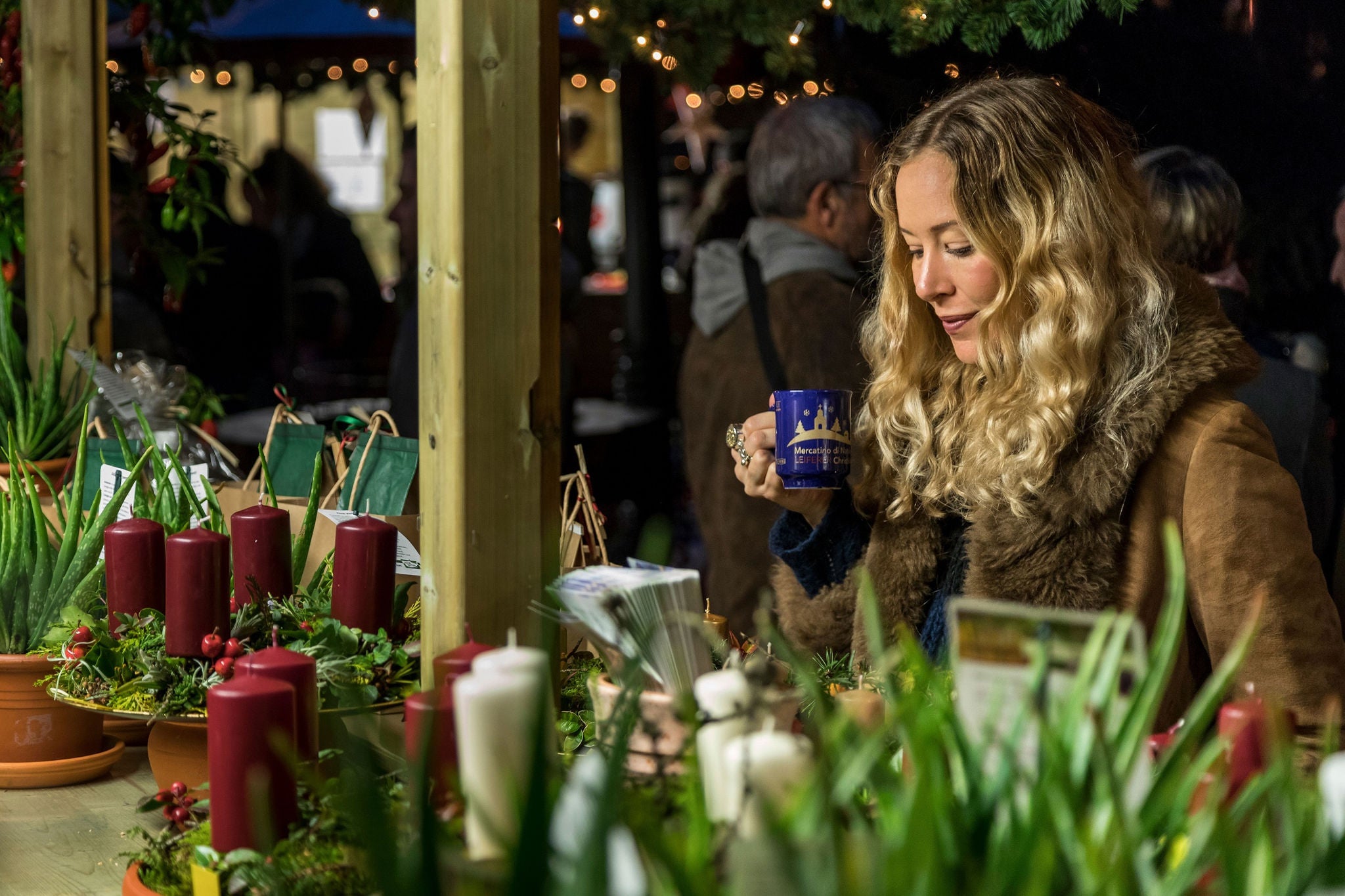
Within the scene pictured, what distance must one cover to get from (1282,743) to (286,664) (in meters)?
0.80

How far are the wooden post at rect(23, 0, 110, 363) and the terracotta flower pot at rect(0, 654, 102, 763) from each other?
1026 millimetres

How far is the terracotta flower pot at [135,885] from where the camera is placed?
1.20 m

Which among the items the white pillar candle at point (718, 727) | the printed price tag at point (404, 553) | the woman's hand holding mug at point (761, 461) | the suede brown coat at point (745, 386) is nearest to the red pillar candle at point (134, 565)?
the printed price tag at point (404, 553)

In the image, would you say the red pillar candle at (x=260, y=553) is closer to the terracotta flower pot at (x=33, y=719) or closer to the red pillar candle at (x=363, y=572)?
the red pillar candle at (x=363, y=572)

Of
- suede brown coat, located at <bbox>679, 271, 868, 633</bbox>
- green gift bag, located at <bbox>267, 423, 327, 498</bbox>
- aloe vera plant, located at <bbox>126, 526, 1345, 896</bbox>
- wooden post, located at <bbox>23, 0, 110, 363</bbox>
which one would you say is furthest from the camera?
suede brown coat, located at <bbox>679, 271, 868, 633</bbox>

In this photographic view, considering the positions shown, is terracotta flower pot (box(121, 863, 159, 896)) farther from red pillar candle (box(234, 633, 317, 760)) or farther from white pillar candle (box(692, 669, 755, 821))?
white pillar candle (box(692, 669, 755, 821))

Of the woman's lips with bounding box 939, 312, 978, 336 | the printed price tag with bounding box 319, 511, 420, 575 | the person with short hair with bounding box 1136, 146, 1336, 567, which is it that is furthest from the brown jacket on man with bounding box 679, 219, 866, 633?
the printed price tag with bounding box 319, 511, 420, 575

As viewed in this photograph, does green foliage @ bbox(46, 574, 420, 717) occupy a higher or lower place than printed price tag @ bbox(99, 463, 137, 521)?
lower

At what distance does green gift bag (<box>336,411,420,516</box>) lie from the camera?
1903mm

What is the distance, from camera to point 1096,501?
1660 millimetres

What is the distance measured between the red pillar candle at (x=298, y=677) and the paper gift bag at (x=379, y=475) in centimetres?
68

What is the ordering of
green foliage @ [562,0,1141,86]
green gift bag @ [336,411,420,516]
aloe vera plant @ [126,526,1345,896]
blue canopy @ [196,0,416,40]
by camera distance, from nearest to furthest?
aloe vera plant @ [126,526,1345,896] < green gift bag @ [336,411,420,516] < green foliage @ [562,0,1141,86] < blue canopy @ [196,0,416,40]

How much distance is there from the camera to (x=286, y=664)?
1.19 m

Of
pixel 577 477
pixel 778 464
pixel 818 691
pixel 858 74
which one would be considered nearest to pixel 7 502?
pixel 577 477
